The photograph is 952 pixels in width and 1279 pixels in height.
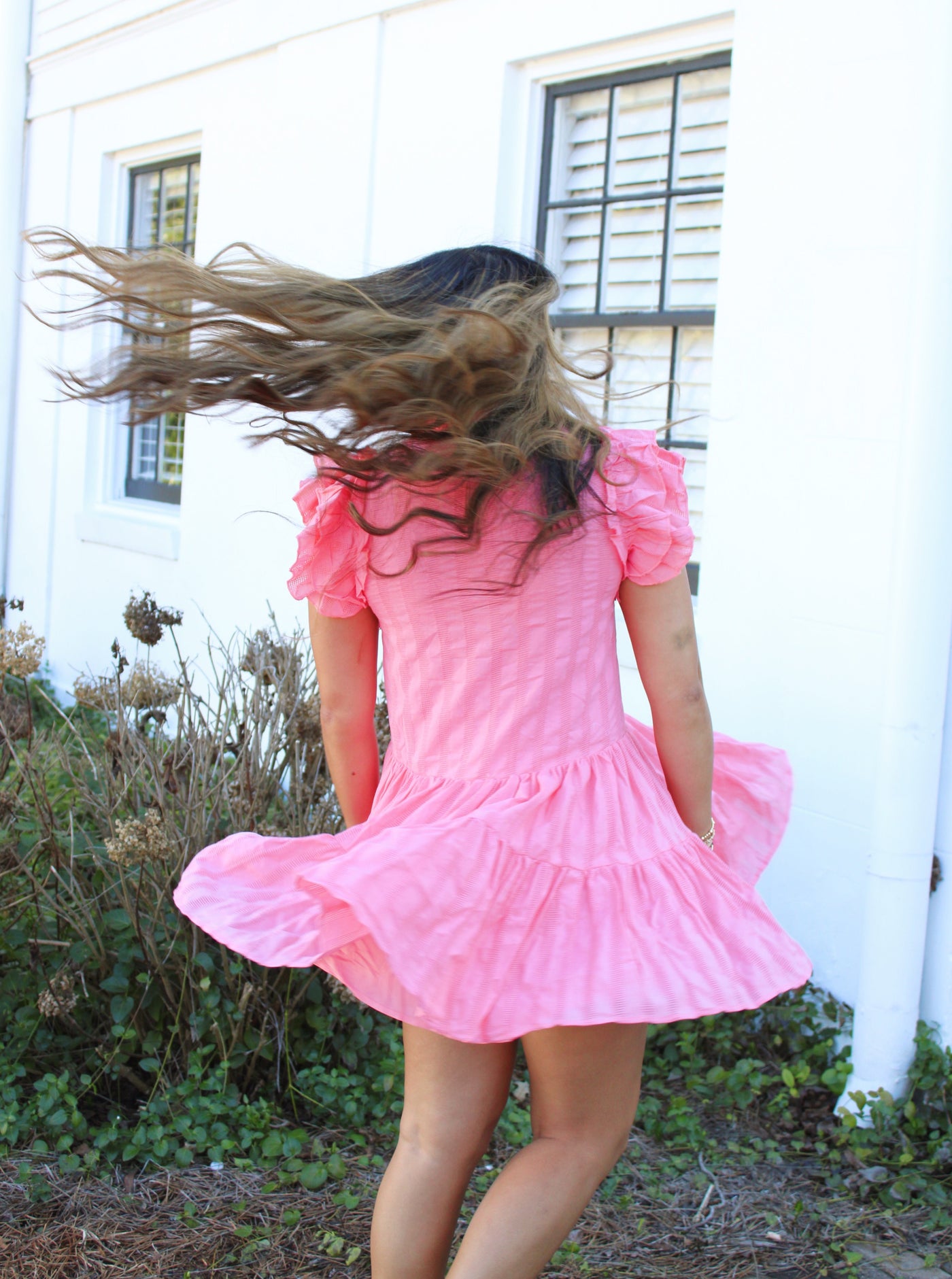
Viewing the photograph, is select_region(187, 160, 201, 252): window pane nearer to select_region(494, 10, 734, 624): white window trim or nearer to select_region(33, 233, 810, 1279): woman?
select_region(494, 10, 734, 624): white window trim

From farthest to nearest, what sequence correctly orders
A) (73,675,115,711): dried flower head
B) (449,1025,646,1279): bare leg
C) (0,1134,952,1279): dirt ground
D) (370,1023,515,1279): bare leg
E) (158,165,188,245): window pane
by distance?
1. (158,165,188,245): window pane
2. (73,675,115,711): dried flower head
3. (0,1134,952,1279): dirt ground
4. (370,1023,515,1279): bare leg
5. (449,1025,646,1279): bare leg

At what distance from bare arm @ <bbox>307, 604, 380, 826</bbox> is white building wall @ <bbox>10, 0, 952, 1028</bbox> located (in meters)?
1.27

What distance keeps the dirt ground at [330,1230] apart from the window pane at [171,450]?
489 centimetres

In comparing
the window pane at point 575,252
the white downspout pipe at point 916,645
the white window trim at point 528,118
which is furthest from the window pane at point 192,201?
the white downspout pipe at point 916,645

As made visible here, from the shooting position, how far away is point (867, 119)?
316cm

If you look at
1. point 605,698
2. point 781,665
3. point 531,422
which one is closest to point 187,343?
point 531,422

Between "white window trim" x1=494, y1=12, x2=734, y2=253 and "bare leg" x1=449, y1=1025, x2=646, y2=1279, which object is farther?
"white window trim" x1=494, y1=12, x2=734, y2=253

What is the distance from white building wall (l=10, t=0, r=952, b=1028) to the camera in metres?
3.18

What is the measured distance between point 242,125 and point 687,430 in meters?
3.12

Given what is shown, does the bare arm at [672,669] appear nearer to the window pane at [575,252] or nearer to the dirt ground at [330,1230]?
the dirt ground at [330,1230]

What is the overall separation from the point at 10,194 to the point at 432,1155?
7.53 metres

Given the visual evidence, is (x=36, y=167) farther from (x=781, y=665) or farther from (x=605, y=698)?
(x=605, y=698)

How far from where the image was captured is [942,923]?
300 cm

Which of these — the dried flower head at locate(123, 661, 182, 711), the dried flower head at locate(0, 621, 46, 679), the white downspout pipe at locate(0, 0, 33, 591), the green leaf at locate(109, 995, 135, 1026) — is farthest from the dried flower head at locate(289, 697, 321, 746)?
the white downspout pipe at locate(0, 0, 33, 591)
